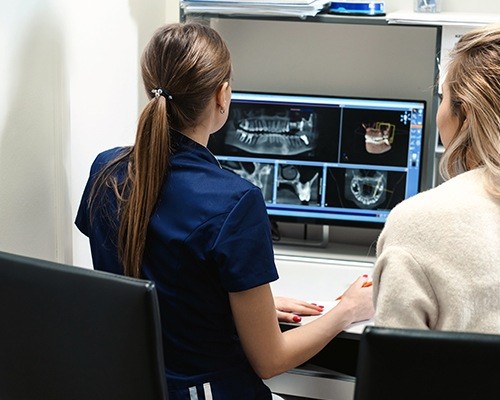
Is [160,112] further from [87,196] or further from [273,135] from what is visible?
[273,135]

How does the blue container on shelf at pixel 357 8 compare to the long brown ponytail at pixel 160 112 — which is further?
the blue container on shelf at pixel 357 8

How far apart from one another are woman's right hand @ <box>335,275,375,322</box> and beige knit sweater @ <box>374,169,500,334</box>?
417 mm

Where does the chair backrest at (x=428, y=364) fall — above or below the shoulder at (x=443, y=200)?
below

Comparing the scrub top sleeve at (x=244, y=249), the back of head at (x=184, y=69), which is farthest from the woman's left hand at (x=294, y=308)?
the back of head at (x=184, y=69)

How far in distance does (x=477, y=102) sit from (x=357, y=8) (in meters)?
1.08

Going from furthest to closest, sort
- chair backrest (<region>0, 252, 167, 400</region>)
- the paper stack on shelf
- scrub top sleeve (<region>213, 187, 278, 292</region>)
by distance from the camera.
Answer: the paper stack on shelf, scrub top sleeve (<region>213, 187, 278, 292</region>), chair backrest (<region>0, 252, 167, 400</region>)

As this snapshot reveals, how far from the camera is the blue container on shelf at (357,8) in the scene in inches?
93.1

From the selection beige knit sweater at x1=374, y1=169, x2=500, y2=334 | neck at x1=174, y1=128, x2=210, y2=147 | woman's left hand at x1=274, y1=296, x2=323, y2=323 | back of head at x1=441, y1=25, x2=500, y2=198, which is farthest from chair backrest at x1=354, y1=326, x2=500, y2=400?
woman's left hand at x1=274, y1=296, x2=323, y2=323

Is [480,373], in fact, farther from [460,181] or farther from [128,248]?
[128,248]

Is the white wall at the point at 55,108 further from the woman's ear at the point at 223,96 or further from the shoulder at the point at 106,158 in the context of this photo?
the woman's ear at the point at 223,96

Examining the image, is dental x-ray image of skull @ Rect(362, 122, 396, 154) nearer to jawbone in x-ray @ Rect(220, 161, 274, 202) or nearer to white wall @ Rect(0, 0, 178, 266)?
jawbone in x-ray @ Rect(220, 161, 274, 202)

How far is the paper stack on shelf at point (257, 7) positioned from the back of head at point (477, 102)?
2.98 ft

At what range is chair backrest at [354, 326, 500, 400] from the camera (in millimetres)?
1038

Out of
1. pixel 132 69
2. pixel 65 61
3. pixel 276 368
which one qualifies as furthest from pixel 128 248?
pixel 132 69
